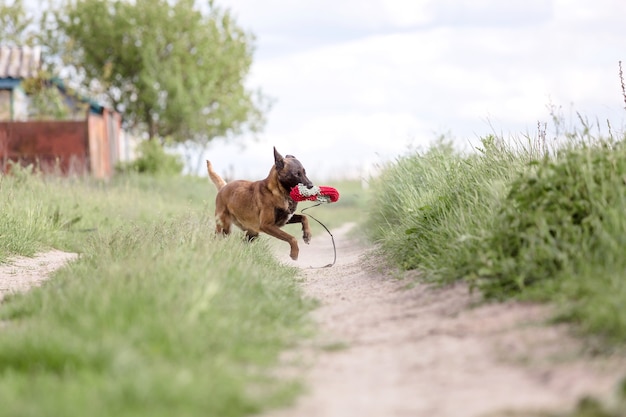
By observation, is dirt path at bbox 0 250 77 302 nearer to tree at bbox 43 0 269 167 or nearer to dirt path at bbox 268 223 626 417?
dirt path at bbox 268 223 626 417

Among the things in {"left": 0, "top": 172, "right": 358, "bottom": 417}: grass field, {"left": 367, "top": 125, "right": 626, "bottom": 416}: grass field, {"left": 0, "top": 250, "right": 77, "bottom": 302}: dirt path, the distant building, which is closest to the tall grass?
{"left": 367, "top": 125, "right": 626, "bottom": 416}: grass field

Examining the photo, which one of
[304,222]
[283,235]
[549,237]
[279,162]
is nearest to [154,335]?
[549,237]

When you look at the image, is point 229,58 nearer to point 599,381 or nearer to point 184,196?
point 184,196

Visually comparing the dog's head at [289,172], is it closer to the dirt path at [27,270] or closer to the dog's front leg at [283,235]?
the dog's front leg at [283,235]

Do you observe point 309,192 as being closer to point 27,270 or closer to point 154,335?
point 27,270

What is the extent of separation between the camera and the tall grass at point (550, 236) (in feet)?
16.8

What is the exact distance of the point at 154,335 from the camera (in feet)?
15.2

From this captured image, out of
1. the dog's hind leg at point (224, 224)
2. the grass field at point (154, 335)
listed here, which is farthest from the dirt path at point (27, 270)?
the dog's hind leg at point (224, 224)

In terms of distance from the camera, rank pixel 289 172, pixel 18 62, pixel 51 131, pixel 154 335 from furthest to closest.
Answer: pixel 18 62 → pixel 51 131 → pixel 289 172 → pixel 154 335

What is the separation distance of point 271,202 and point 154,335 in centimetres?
533

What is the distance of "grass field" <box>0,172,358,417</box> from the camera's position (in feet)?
12.8

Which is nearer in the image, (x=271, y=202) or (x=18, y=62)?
(x=271, y=202)

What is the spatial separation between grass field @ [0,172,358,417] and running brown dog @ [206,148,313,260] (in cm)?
159

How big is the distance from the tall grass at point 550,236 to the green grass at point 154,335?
136 cm
